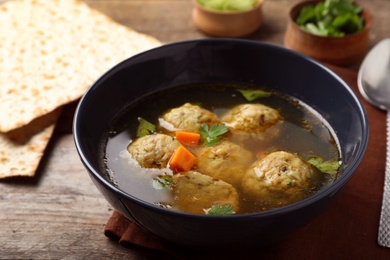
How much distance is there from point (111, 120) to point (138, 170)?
42 centimetres

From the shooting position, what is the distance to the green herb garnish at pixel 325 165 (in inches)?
97.4

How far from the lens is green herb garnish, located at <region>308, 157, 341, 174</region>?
2.47m

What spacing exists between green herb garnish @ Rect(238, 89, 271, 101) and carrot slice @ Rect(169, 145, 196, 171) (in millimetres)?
616

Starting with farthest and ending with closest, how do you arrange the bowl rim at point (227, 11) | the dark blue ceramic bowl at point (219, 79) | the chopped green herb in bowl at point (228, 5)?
the chopped green herb in bowl at point (228, 5) → the bowl rim at point (227, 11) → the dark blue ceramic bowl at point (219, 79)

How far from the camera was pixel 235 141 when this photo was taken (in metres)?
2.63

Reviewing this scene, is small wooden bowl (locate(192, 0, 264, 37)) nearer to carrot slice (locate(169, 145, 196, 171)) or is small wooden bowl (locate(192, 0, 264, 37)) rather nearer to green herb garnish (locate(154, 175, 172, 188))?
carrot slice (locate(169, 145, 196, 171))

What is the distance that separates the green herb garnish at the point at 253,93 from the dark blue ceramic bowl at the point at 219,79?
61 millimetres

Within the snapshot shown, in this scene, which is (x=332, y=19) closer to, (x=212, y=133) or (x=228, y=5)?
(x=228, y=5)

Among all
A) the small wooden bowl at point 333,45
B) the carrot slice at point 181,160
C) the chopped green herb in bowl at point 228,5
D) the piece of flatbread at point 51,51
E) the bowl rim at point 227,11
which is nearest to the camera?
the carrot slice at point 181,160

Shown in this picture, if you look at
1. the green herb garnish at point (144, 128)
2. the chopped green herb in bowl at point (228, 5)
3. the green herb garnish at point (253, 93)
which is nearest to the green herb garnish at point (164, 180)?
the green herb garnish at point (144, 128)

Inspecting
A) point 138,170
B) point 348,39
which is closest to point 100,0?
point 348,39

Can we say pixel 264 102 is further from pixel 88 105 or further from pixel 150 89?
pixel 88 105

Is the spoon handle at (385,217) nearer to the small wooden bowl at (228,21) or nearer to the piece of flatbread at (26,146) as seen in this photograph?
the small wooden bowl at (228,21)

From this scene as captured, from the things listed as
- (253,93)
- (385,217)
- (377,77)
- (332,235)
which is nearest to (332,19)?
(377,77)
